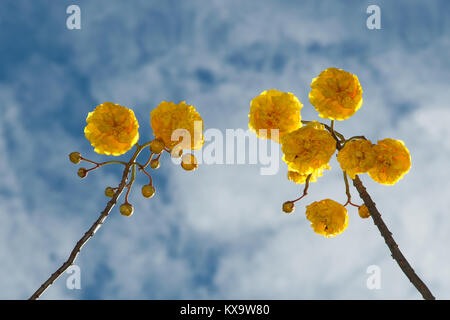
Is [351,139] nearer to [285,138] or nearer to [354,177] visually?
[354,177]

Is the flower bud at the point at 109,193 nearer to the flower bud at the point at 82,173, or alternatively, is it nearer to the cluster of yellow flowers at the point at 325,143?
the flower bud at the point at 82,173

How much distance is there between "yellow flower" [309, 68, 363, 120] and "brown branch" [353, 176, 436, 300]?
0.47m

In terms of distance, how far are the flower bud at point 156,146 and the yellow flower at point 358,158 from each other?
4.01ft

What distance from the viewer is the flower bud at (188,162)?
3.03 meters

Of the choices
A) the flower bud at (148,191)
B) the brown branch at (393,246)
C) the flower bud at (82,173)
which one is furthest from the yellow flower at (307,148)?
the flower bud at (82,173)

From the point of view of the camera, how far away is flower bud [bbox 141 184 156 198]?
3010 millimetres

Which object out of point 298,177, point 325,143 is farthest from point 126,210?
point 325,143

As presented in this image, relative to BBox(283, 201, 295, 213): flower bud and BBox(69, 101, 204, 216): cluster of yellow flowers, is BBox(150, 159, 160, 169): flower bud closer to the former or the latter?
BBox(69, 101, 204, 216): cluster of yellow flowers

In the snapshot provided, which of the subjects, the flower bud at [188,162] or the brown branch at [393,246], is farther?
the flower bud at [188,162]

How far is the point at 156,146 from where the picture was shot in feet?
9.53
